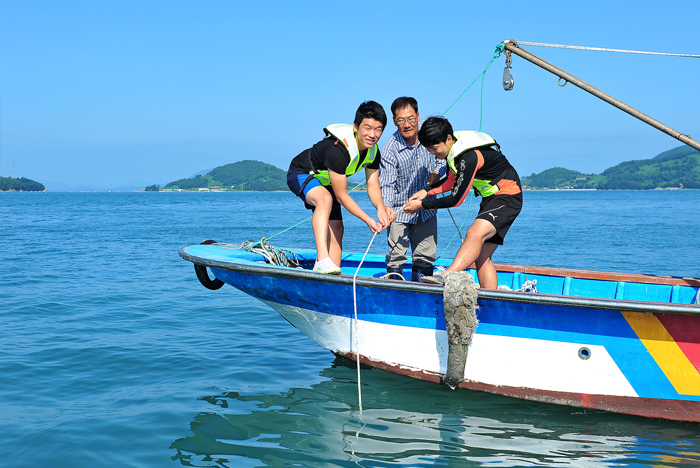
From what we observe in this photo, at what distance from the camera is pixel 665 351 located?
3.97m

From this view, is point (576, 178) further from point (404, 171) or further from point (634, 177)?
point (404, 171)

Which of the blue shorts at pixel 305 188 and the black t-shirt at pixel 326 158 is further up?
the black t-shirt at pixel 326 158

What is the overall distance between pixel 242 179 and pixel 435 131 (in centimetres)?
17676

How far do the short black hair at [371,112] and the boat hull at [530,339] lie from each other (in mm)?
1397

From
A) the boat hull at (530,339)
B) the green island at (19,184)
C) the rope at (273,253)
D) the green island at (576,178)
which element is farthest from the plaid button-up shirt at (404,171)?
the green island at (19,184)

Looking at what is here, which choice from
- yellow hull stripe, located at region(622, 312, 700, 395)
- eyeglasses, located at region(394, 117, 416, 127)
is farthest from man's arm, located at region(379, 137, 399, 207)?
yellow hull stripe, located at region(622, 312, 700, 395)

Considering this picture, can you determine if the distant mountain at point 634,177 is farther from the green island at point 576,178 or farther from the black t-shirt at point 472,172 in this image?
the black t-shirt at point 472,172

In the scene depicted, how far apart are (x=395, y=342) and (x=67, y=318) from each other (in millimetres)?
5947

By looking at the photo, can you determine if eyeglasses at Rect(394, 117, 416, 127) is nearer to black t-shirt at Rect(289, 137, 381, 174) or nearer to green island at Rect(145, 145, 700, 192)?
black t-shirt at Rect(289, 137, 381, 174)

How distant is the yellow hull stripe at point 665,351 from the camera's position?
12.9ft

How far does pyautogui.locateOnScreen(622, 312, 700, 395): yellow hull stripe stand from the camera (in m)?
3.94

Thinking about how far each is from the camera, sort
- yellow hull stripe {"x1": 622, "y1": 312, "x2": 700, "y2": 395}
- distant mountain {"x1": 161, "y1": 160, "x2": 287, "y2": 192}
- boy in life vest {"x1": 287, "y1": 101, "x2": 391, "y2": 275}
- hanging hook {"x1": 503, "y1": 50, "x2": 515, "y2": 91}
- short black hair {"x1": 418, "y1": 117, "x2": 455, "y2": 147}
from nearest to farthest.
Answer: yellow hull stripe {"x1": 622, "y1": 312, "x2": 700, "y2": 395} → short black hair {"x1": 418, "y1": 117, "x2": 455, "y2": 147} → boy in life vest {"x1": 287, "y1": 101, "x2": 391, "y2": 275} → hanging hook {"x1": 503, "y1": 50, "x2": 515, "y2": 91} → distant mountain {"x1": 161, "y1": 160, "x2": 287, "y2": 192}

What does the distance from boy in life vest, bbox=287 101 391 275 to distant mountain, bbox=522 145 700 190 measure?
153608 millimetres

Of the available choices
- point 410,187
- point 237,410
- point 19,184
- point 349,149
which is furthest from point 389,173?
point 19,184
